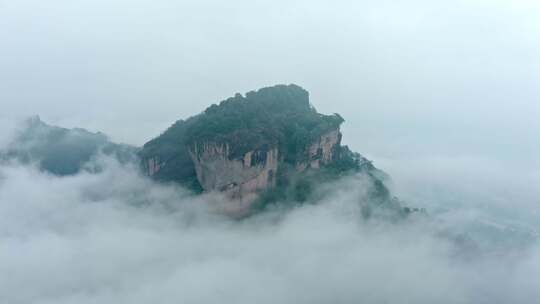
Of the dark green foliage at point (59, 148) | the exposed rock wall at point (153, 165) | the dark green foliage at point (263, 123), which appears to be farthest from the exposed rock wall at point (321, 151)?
the dark green foliage at point (59, 148)

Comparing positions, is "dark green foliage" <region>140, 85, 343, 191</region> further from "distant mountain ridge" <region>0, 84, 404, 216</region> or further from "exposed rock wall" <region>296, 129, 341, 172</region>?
"exposed rock wall" <region>296, 129, 341, 172</region>

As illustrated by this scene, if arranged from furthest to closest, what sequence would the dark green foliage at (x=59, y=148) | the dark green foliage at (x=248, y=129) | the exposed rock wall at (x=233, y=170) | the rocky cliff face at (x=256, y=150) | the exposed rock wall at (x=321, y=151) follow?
the dark green foliage at (x=59, y=148) → the exposed rock wall at (x=321, y=151) → the dark green foliage at (x=248, y=129) → the rocky cliff face at (x=256, y=150) → the exposed rock wall at (x=233, y=170)

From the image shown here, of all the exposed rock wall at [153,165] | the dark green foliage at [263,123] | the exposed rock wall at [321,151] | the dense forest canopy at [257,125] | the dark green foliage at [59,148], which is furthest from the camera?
the dark green foliage at [59,148]

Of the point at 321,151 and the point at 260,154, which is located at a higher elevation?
the point at 321,151

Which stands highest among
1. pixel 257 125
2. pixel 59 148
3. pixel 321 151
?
pixel 257 125

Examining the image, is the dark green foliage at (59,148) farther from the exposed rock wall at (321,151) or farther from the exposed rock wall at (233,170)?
the exposed rock wall at (321,151)

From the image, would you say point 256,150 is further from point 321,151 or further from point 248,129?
point 321,151

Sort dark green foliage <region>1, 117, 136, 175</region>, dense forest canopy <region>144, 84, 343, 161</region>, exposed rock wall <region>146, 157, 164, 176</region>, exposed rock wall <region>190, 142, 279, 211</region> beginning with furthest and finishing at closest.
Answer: dark green foliage <region>1, 117, 136, 175</region> → exposed rock wall <region>146, 157, 164, 176</region> → dense forest canopy <region>144, 84, 343, 161</region> → exposed rock wall <region>190, 142, 279, 211</region>

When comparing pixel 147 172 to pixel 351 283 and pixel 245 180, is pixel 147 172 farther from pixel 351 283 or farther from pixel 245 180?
pixel 351 283

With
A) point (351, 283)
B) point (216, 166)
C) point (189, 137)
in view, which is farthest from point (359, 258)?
point (189, 137)

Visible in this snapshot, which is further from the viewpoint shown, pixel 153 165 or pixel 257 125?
pixel 153 165

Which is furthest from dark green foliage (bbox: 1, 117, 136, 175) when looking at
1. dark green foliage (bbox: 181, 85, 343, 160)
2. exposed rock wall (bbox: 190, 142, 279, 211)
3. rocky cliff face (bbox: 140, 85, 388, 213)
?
exposed rock wall (bbox: 190, 142, 279, 211)

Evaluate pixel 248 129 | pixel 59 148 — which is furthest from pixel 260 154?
pixel 59 148
